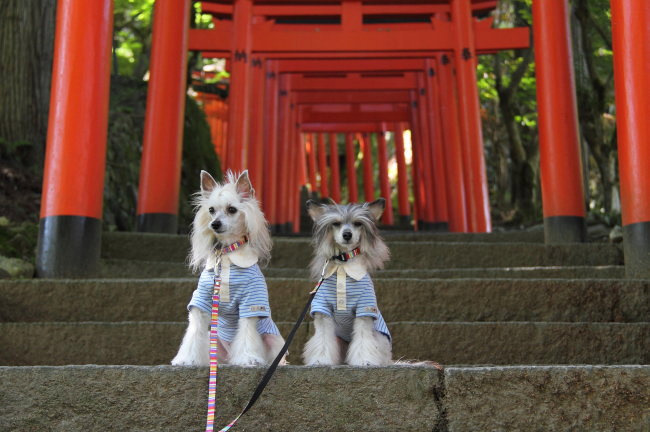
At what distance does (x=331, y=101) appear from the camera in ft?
55.8

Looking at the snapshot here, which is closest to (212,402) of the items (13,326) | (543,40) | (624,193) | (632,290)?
(13,326)

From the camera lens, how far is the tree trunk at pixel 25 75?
8445mm

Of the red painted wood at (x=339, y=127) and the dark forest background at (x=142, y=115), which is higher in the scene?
the red painted wood at (x=339, y=127)

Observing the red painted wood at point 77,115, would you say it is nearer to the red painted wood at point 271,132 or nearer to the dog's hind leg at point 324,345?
the dog's hind leg at point 324,345

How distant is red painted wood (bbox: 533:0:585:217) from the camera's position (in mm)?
6910

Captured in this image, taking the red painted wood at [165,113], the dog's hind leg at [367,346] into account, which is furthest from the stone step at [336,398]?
the red painted wood at [165,113]

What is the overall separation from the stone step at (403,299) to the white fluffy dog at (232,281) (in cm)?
111

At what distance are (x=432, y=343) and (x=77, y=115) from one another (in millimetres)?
3273

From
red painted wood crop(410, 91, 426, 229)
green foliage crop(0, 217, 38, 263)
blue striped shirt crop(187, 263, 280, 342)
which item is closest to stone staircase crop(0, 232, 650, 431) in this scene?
blue striped shirt crop(187, 263, 280, 342)

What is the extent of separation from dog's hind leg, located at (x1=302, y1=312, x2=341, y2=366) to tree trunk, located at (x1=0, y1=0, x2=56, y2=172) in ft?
19.6

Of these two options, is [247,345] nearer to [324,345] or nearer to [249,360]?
[249,360]

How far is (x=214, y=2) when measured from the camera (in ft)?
36.7

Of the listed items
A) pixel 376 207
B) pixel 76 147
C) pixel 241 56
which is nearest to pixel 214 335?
pixel 376 207

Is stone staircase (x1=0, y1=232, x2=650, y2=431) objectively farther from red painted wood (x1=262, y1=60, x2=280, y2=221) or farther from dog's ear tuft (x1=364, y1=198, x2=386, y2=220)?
red painted wood (x1=262, y1=60, x2=280, y2=221)
